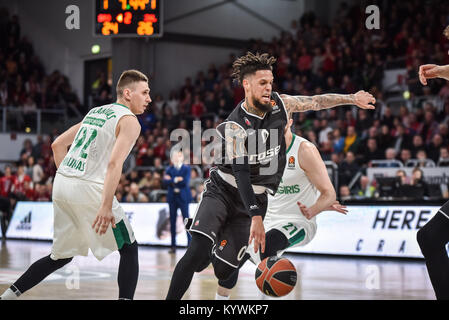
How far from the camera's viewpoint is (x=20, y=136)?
987 inches

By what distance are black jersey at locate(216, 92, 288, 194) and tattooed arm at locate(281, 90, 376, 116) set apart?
38 centimetres

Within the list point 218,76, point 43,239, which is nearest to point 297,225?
point 43,239

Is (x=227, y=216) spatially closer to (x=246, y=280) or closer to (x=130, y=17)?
(x=246, y=280)

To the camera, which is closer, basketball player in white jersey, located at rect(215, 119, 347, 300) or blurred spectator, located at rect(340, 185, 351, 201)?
basketball player in white jersey, located at rect(215, 119, 347, 300)

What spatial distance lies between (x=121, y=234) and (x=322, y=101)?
7.41 ft

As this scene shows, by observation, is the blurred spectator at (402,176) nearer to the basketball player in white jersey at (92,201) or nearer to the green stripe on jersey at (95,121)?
the basketball player in white jersey at (92,201)

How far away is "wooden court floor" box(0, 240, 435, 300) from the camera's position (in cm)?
791

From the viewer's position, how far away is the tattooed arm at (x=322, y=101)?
6.56 metres

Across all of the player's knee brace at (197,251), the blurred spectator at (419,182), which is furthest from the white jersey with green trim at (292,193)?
the blurred spectator at (419,182)

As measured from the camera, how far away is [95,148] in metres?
6.04

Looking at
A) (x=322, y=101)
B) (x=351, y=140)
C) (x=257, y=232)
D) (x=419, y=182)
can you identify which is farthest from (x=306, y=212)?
(x=351, y=140)

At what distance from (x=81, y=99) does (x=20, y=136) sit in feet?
12.6

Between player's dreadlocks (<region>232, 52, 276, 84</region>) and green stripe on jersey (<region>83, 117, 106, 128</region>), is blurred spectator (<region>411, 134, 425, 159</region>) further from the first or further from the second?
green stripe on jersey (<region>83, 117, 106, 128</region>)

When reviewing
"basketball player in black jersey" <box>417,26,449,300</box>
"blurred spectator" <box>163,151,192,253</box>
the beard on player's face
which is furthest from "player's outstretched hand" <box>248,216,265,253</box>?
"blurred spectator" <box>163,151,192,253</box>
